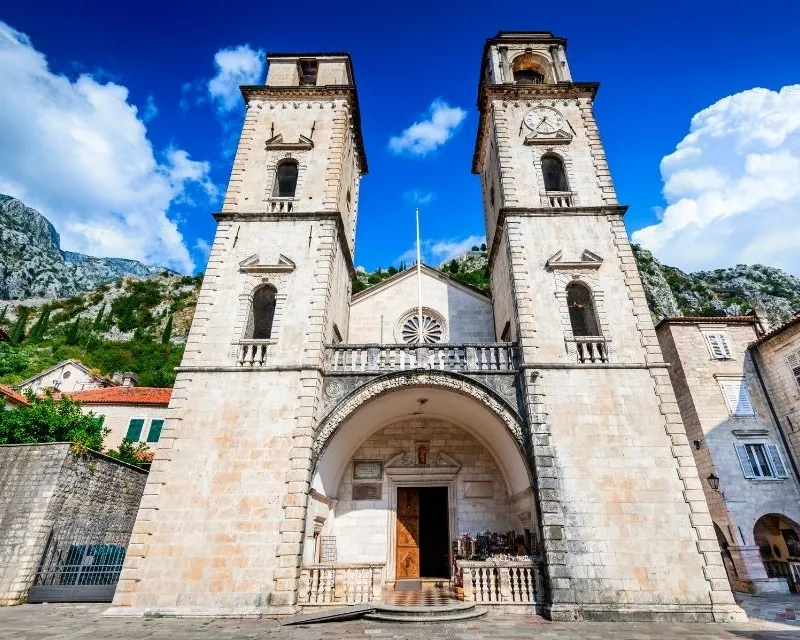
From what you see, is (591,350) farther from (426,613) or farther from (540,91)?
(540,91)

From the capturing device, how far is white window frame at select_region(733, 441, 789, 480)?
15930mm

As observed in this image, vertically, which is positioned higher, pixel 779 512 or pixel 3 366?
pixel 3 366

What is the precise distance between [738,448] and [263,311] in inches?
735

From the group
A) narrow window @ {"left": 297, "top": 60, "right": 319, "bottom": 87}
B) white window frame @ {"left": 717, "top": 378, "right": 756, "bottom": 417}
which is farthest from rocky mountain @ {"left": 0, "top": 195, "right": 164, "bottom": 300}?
white window frame @ {"left": 717, "top": 378, "right": 756, "bottom": 417}

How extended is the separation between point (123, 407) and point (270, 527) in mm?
19766

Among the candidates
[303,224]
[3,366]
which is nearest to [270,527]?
[303,224]

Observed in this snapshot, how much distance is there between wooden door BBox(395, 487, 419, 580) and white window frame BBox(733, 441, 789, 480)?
13.1m

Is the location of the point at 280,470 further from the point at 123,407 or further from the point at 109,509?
the point at 123,407

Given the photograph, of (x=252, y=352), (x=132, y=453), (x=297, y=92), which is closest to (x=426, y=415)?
(x=252, y=352)

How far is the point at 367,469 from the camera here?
1293 cm

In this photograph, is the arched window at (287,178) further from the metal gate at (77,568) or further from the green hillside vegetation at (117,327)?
the green hillside vegetation at (117,327)

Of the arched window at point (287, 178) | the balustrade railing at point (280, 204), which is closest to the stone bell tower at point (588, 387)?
the balustrade railing at point (280, 204)

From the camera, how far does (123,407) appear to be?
23.8 meters

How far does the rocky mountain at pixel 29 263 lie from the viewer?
76562mm
